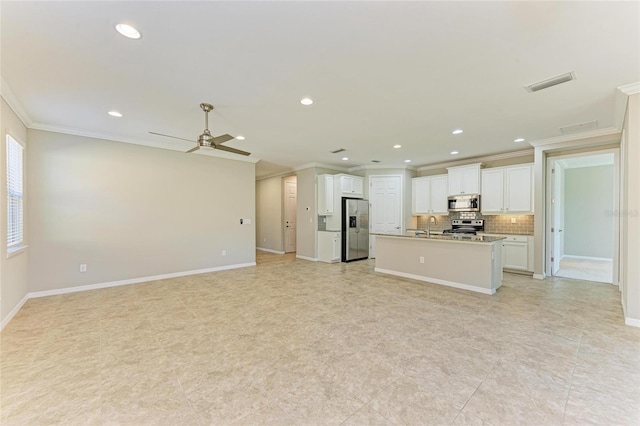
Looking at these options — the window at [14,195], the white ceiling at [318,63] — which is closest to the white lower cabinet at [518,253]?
the white ceiling at [318,63]

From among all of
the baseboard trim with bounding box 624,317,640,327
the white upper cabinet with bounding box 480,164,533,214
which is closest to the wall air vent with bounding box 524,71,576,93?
the baseboard trim with bounding box 624,317,640,327

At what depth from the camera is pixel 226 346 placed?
265 cm

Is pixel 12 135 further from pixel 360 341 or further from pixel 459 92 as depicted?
pixel 459 92

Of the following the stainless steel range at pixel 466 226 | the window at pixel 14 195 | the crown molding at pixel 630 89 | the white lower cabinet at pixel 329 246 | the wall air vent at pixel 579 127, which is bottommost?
the white lower cabinet at pixel 329 246

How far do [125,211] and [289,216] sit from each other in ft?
15.7

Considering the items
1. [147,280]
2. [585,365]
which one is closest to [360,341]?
[585,365]

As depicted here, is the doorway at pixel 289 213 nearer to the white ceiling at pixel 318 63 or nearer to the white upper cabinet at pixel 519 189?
the white ceiling at pixel 318 63

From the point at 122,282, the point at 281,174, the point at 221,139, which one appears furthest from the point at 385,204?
the point at 122,282

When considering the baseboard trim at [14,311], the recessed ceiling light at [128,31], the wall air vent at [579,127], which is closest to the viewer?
the recessed ceiling light at [128,31]

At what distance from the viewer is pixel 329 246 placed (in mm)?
7168

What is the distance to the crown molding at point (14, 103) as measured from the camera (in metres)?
2.98

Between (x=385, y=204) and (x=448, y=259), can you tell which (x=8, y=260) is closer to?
(x=448, y=259)

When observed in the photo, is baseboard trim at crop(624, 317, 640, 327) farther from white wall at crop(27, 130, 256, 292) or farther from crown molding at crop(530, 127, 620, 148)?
white wall at crop(27, 130, 256, 292)

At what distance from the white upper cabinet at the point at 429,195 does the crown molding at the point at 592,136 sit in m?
2.39
